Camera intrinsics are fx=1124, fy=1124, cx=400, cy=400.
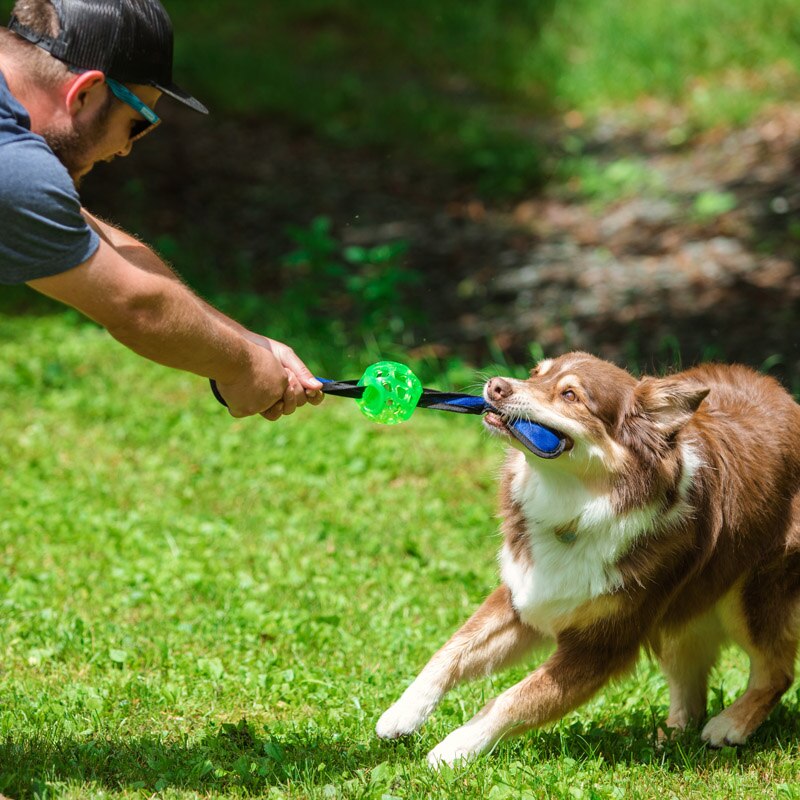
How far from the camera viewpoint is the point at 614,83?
13641mm

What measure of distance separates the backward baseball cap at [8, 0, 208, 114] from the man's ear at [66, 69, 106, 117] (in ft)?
0.14

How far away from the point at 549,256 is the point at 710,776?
6731 mm

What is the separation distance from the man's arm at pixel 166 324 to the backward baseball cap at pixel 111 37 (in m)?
0.54

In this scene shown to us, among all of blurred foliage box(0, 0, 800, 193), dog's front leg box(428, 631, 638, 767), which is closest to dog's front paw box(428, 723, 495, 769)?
dog's front leg box(428, 631, 638, 767)

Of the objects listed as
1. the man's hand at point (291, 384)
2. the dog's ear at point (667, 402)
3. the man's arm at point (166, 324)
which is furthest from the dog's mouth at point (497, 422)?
the man's arm at point (166, 324)

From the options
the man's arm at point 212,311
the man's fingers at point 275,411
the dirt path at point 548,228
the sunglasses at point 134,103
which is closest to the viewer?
the sunglasses at point 134,103

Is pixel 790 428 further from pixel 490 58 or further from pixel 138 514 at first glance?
pixel 490 58

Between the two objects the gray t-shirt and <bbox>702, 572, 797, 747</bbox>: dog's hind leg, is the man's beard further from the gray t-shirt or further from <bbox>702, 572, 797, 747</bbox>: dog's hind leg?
<bbox>702, 572, 797, 747</bbox>: dog's hind leg

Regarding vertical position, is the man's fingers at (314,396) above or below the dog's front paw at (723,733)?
above

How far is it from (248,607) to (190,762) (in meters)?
1.39

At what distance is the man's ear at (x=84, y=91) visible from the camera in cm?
340

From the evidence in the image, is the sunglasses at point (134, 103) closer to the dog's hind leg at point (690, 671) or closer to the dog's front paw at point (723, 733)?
the dog's hind leg at point (690, 671)

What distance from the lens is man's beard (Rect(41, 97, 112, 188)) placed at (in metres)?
3.48

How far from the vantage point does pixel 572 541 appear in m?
4.03
